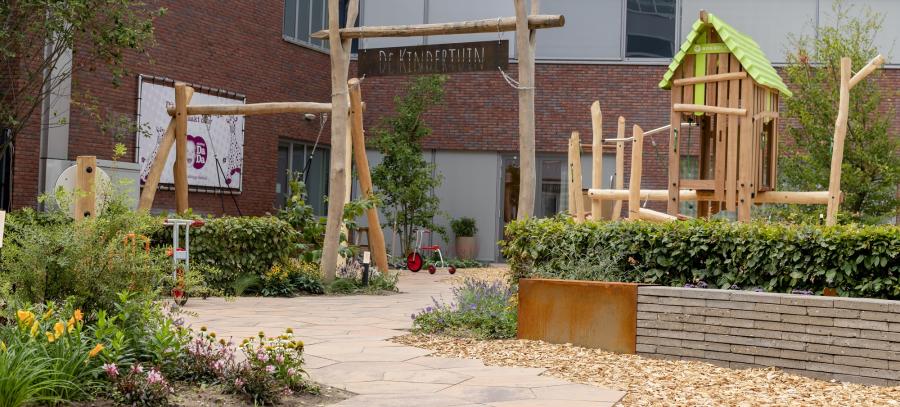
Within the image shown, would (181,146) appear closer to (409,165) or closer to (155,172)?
(155,172)

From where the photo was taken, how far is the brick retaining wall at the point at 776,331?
6449 millimetres

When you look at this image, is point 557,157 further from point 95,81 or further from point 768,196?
point 768,196

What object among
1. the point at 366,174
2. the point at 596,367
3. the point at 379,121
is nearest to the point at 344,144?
the point at 366,174

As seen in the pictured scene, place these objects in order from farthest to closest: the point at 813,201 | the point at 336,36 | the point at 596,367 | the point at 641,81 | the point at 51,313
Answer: the point at 641,81 → the point at 336,36 → the point at 813,201 → the point at 596,367 → the point at 51,313

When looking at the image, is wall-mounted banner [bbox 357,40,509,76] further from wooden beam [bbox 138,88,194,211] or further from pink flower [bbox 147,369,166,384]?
pink flower [bbox 147,369,166,384]

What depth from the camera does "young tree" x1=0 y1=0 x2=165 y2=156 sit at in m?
13.1

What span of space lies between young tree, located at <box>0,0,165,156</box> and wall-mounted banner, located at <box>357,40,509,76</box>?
3.47m

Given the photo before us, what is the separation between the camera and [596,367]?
690 centimetres

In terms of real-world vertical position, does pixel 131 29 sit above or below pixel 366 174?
above

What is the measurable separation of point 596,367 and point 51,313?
3.40 m

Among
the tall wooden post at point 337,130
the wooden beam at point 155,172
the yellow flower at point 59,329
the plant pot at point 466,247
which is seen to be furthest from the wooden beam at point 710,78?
the plant pot at point 466,247

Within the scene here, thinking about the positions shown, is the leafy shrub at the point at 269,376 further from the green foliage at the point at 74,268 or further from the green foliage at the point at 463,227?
the green foliage at the point at 463,227

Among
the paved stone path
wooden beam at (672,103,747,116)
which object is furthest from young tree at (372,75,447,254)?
wooden beam at (672,103,747,116)

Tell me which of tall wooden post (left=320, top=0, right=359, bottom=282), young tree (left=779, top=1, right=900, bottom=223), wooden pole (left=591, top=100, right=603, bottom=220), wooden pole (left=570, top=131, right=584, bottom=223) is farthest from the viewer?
young tree (left=779, top=1, right=900, bottom=223)
